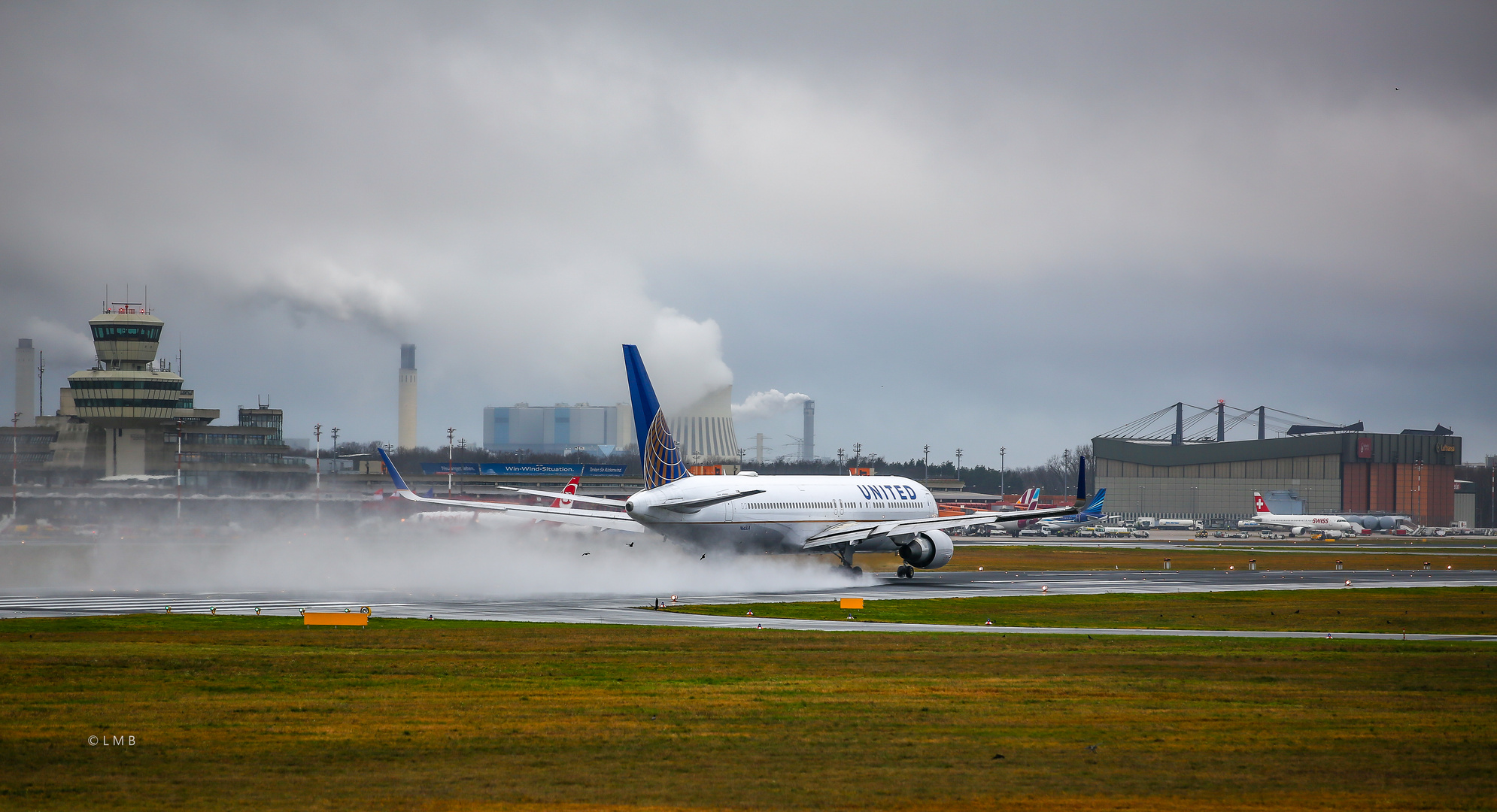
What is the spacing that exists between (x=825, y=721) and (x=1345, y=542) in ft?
376

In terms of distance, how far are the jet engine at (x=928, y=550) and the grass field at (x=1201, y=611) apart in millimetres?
9520

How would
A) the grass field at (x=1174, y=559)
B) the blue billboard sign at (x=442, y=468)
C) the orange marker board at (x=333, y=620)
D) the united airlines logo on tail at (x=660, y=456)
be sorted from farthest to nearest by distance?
the blue billboard sign at (x=442, y=468)
the grass field at (x=1174, y=559)
the united airlines logo on tail at (x=660, y=456)
the orange marker board at (x=333, y=620)

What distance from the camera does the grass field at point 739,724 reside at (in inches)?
566

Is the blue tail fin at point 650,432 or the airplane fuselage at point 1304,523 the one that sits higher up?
the blue tail fin at point 650,432

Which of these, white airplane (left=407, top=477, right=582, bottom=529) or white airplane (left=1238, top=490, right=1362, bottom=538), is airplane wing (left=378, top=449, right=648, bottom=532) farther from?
white airplane (left=1238, top=490, right=1362, bottom=538)

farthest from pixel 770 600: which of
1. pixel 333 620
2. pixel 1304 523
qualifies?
pixel 1304 523

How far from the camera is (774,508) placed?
180 ft

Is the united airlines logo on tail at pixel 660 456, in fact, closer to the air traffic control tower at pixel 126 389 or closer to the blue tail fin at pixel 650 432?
the blue tail fin at pixel 650 432

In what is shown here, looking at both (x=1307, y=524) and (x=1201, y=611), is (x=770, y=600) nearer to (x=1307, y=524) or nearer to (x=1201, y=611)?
(x=1201, y=611)

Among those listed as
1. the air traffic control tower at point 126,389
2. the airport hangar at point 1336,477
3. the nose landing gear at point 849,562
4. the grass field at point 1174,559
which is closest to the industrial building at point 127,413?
the air traffic control tower at point 126,389

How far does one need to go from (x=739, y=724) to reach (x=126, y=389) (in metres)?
123

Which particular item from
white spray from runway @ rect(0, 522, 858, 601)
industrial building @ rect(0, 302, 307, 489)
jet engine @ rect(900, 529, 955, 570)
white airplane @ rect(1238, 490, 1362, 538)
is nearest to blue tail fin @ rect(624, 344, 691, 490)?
white spray from runway @ rect(0, 522, 858, 601)

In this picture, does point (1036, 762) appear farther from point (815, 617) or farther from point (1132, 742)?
point (815, 617)

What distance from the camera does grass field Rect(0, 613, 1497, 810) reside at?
14383 mm
